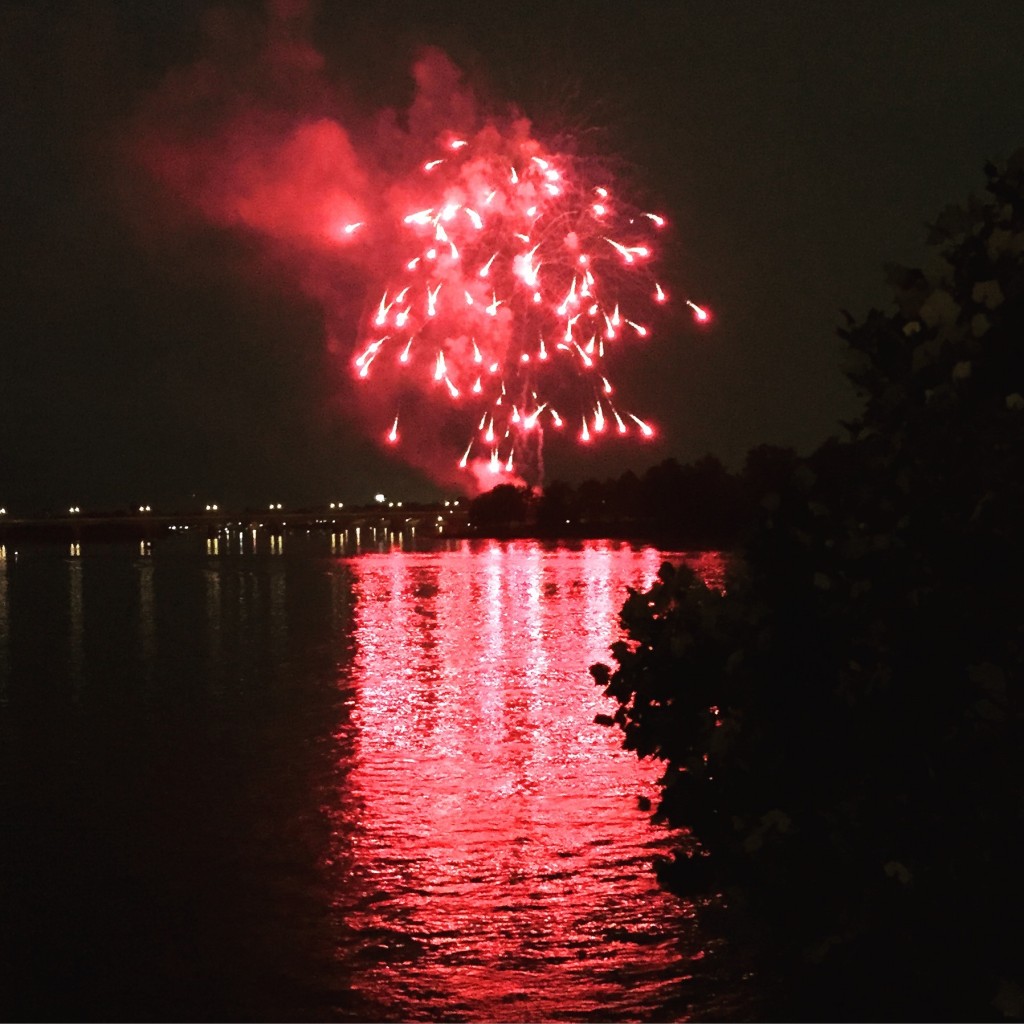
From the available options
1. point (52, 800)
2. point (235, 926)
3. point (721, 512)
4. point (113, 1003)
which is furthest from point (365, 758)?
point (721, 512)

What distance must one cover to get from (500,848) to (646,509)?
110029 millimetres

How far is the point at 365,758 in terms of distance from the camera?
43.5 ft

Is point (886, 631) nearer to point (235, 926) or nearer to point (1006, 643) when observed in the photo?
point (1006, 643)

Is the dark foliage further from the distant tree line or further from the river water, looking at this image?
the distant tree line

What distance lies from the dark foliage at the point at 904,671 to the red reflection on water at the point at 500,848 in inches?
80.4

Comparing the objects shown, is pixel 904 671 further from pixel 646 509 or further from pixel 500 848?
pixel 646 509

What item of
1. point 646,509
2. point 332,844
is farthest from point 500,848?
point 646,509

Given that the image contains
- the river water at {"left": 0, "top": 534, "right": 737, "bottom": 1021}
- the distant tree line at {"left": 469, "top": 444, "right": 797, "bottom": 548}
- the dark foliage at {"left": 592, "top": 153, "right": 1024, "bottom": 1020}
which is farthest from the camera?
the distant tree line at {"left": 469, "top": 444, "right": 797, "bottom": 548}

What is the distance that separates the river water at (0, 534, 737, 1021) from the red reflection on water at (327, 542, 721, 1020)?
0.03m

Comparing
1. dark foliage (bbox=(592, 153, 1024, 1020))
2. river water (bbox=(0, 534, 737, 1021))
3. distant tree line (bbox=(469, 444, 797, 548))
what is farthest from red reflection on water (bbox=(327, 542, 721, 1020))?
distant tree line (bbox=(469, 444, 797, 548))

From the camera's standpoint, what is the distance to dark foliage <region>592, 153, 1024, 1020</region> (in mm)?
4430

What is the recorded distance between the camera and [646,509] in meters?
119

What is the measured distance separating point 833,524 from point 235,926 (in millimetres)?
4949

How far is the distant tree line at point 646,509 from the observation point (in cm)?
10600
